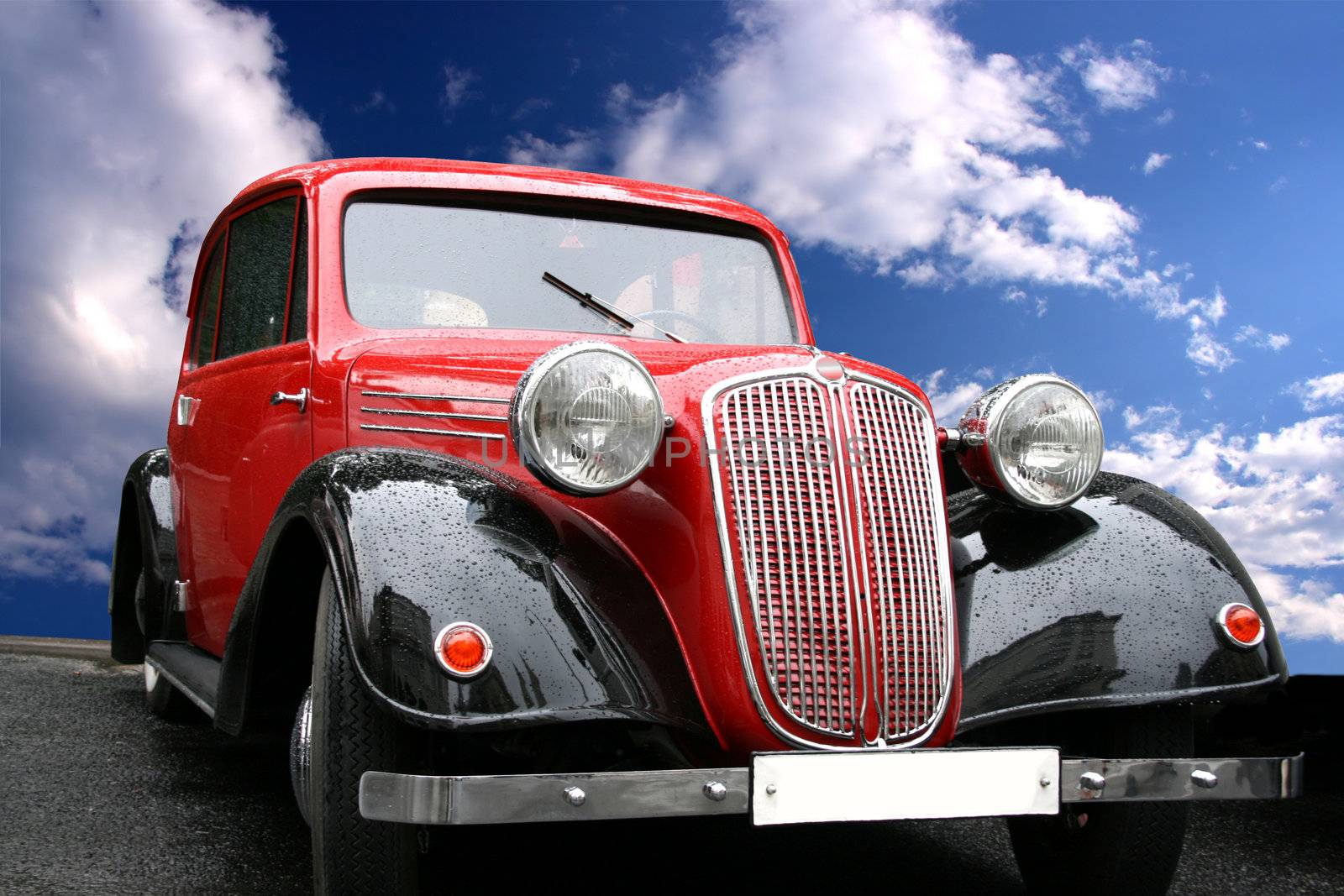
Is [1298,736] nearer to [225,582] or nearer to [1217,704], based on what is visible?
[1217,704]

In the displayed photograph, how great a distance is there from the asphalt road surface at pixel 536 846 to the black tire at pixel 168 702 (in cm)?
57

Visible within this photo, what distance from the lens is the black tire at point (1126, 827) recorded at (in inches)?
106

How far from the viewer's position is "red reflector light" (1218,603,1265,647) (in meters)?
Result: 2.63

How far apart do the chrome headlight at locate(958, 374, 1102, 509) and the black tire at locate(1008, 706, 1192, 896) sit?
524 mm

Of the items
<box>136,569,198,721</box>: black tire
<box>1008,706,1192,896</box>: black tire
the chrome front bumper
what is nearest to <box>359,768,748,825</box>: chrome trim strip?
the chrome front bumper

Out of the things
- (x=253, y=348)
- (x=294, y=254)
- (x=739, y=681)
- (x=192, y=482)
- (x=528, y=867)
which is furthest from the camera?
(x=192, y=482)

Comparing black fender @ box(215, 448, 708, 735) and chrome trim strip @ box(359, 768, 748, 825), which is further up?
black fender @ box(215, 448, 708, 735)

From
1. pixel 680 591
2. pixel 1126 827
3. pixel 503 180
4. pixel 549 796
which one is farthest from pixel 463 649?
pixel 503 180

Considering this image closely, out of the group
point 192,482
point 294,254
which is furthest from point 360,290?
point 192,482

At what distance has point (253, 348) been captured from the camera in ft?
12.8

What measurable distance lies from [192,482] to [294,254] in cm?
133

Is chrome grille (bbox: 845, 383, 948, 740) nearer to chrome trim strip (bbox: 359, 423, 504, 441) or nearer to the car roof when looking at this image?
chrome trim strip (bbox: 359, 423, 504, 441)

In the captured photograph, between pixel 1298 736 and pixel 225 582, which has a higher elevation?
pixel 225 582

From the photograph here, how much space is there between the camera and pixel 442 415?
9.44 feet
